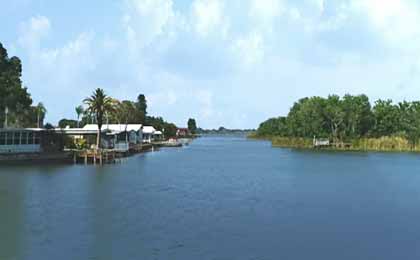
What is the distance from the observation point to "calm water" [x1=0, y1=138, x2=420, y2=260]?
69.8 feet

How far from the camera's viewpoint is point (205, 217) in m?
28.5

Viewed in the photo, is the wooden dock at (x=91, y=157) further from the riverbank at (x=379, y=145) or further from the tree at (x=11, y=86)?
the riverbank at (x=379, y=145)

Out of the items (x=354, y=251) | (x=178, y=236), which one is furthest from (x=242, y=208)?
(x=354, y=251)

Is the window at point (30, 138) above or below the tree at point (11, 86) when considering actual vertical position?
below

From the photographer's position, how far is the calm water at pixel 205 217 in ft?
69.8

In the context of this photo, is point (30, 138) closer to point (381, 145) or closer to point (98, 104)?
point (98, 104)

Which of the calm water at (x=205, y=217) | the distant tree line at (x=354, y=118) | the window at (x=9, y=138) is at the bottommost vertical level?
the calm water at (x=205, y=217)

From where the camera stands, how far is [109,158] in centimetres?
6988

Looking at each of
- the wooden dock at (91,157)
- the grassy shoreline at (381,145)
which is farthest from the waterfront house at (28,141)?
the grassy shoreline at (381,145)

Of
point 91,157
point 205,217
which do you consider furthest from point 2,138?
point 205,217

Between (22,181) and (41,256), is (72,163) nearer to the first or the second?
(22,181)

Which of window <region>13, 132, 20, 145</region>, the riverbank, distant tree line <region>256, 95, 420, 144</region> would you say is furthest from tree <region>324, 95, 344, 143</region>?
window <region>13, 132, 20, 145</region>

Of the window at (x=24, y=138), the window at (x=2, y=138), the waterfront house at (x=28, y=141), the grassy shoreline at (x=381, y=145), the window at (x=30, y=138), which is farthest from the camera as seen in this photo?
the grassy shoreline at (x=381, y=145)

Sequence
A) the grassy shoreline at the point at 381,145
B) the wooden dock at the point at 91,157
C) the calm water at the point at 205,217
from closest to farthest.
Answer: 1. the calm water at the point at 205,217
2. the wooden dock at the point at 91,157
3. the grassy shoreline at the point at 381,145
